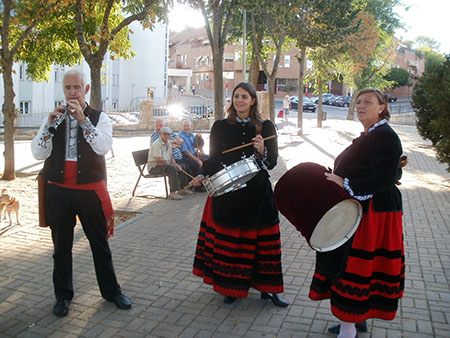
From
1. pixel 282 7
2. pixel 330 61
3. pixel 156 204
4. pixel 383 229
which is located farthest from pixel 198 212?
pixel 330 61

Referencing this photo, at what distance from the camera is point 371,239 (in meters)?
3.83

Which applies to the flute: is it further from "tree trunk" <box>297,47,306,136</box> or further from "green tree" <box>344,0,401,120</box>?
"green tree" <box>344,0,401,120</box>

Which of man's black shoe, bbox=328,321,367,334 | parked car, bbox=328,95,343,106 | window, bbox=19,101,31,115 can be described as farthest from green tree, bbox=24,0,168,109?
parked car, bbox=328,95,343,106

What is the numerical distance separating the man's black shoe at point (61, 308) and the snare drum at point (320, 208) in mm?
2172

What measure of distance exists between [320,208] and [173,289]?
7.02ft

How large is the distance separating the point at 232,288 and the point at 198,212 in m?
4.49

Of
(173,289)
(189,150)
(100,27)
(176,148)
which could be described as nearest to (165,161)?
(176,148)

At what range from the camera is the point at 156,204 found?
9820 mm

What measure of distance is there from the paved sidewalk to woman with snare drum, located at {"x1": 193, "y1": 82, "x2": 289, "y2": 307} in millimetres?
284

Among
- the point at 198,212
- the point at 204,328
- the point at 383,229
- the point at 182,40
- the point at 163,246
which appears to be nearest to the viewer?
Answer: the point at 383,229

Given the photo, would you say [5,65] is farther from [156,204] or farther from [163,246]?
[163,246]

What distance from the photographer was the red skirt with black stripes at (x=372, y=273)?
3.84 metres

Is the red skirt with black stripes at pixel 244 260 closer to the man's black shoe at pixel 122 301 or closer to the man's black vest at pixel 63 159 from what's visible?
the man's black shoe at pixel 122 301

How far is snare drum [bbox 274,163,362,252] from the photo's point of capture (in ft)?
12.2
